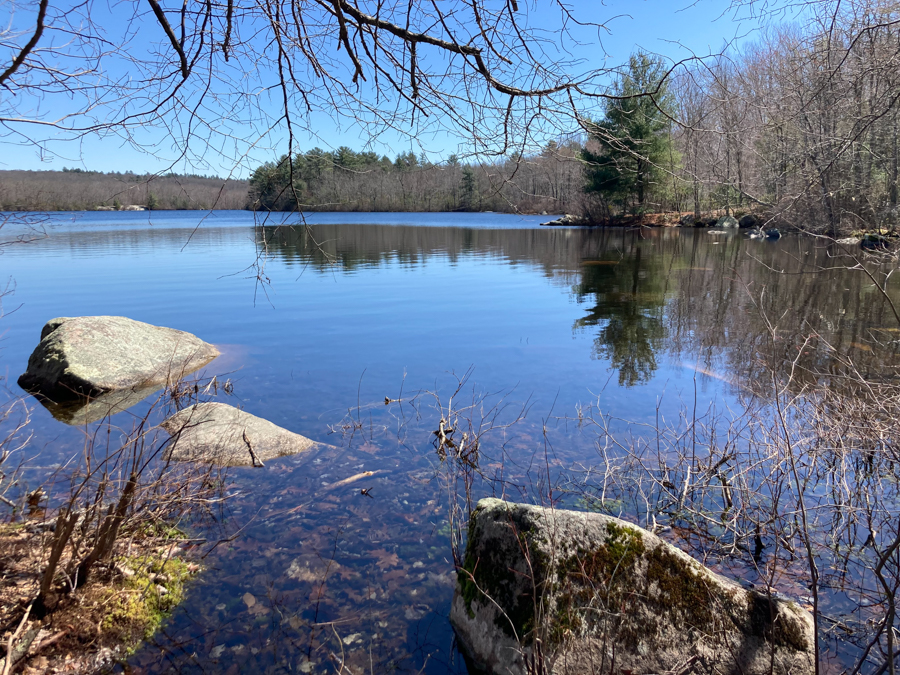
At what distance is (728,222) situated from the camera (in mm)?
43750

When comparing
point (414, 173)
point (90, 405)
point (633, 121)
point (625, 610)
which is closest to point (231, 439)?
point (90, 405)

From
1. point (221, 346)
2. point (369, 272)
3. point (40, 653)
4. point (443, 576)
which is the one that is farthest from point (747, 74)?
point (369, 272)

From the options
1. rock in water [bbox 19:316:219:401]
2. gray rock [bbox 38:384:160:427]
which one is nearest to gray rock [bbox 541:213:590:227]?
rock in water [bbox 19:316:219:401]

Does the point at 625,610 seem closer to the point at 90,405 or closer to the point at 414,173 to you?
the point at 414,173

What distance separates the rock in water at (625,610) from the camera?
3088mm

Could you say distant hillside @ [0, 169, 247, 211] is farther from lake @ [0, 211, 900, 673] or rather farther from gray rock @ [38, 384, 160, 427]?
gray rock @ [38, 384, 160, 427]

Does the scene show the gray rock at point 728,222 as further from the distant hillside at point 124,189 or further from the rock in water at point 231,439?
the distant hillside at point 124,189

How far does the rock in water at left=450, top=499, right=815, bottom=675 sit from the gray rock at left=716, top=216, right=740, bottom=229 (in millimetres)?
45816

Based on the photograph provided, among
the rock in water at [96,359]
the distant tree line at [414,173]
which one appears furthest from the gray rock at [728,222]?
the distant tree line at [414,173]

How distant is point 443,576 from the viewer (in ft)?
14.6

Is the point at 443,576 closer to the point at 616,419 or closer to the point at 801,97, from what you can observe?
the point at 616,419

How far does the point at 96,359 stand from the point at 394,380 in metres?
4.77

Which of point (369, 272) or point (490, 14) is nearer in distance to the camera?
point (490, 14)

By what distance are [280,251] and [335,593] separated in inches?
1240
